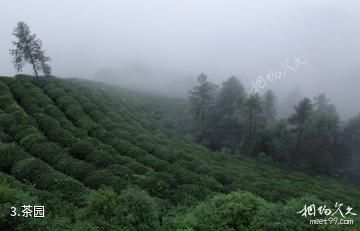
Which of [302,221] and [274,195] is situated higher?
[302,221]

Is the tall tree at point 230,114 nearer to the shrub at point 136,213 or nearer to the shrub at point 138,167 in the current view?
the shrub at point 138,167

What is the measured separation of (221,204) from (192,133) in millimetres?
54846

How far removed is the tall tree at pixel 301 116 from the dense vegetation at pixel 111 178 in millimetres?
8052

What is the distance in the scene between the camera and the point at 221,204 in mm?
21797

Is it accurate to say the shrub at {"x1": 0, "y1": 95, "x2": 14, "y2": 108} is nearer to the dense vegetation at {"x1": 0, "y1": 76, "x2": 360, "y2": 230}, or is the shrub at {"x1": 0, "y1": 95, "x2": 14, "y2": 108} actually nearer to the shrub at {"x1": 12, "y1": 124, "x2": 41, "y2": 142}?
the dense vegetation at {"x1": 0, "y1": 76, "x2": 360, "y2": 230}

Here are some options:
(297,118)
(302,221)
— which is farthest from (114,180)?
(297,118)

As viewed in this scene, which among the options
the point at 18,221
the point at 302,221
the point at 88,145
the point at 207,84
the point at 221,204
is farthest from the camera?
the point at 207,84

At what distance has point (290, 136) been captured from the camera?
7119 centimetres

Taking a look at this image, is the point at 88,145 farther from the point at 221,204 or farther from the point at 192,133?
the point at 192,133

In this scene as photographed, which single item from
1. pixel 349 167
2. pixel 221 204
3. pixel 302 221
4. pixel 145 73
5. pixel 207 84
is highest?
pixel 145 73

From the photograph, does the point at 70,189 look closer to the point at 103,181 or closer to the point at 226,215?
the point at 103,181

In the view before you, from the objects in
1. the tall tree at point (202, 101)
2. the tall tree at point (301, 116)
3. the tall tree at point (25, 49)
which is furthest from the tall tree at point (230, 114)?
the tall tree at point (25, 49)

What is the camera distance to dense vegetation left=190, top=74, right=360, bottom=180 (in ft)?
226

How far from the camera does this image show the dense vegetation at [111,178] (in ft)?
66.0
